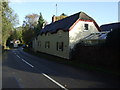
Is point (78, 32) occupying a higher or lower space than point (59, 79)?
higher

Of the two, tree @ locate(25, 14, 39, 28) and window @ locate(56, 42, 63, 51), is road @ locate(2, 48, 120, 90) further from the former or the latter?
tree @ locate(25, 14, 39, 28)

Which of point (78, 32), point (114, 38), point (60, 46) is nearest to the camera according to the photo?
point (114, 38)

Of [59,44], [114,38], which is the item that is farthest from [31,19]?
[114,38]

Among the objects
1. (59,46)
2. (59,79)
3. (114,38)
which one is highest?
(114,38)

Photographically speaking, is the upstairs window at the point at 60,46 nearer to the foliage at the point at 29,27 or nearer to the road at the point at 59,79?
the road at the point at 59,79

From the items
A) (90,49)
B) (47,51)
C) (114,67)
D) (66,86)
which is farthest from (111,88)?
(47,51)

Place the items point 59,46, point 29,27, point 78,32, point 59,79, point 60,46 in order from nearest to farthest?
point 59,79, point 78,32, point 60,46, point 59,46, point 29,27

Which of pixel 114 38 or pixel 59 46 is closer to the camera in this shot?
pixel 114 38

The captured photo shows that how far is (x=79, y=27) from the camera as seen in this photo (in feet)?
81.5

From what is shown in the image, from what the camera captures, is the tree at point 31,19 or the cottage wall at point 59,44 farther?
the tree at point 31,19

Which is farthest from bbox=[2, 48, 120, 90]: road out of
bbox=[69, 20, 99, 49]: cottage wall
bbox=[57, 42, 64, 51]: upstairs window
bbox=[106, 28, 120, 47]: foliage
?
bbox=[57, 42, 64, 51]: upstairs window

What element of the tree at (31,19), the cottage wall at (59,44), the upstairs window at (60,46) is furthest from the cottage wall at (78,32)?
the tree at (31,19)

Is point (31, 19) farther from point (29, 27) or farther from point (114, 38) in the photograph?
point (114, 38)

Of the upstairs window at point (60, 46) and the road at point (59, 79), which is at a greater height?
the upstairs window at point (60, 46)
